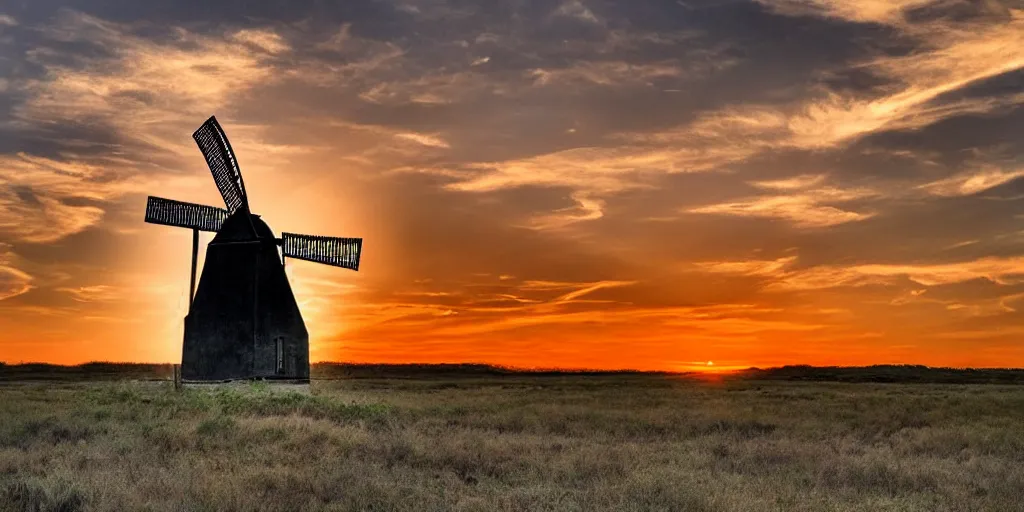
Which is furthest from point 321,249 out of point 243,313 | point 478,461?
point 478,461

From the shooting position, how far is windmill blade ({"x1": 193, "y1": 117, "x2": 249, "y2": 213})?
120ft

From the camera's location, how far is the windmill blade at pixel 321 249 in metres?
36.2

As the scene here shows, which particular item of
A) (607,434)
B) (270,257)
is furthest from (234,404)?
(607,434)

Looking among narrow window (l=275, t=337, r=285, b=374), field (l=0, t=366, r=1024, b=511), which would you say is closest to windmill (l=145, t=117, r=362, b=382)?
narrow window (l=275, t=337, r=285, b=374)

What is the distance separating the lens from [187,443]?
18359mm

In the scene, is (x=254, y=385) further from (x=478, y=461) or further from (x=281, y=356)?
(x=478, y=461)

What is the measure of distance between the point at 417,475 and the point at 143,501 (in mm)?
4659

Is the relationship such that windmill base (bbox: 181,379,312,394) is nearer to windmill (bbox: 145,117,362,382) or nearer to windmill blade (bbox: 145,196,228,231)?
windmill (bbox: 145,117,362,382)

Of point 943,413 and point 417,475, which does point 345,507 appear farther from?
point 943,413

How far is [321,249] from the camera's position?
3759cm

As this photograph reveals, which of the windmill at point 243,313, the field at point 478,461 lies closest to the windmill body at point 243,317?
the windmill at point 243,313

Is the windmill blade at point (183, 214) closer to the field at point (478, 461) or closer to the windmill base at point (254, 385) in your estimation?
the windmill base at point (254, 385)

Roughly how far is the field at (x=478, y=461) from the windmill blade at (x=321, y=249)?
811cm

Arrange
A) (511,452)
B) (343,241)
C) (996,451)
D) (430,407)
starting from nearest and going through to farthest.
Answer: (511,452)
(996,451)
(430,407)
(343,241)
